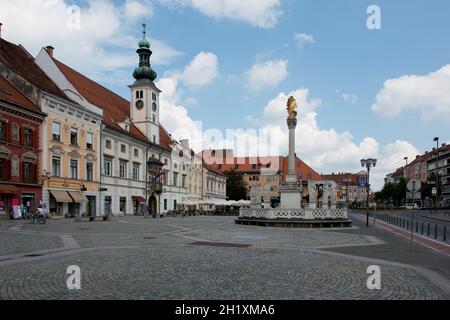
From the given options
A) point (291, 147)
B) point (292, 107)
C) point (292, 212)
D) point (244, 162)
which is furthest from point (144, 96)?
point (244, 162)

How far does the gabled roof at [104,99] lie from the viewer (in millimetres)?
48862

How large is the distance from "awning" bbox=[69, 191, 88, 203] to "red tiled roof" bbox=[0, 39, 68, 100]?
9769 millimetres

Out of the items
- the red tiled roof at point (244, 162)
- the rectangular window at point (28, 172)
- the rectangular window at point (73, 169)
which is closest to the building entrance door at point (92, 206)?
the rectangular window at point (73, 169)

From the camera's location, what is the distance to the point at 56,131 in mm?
39406

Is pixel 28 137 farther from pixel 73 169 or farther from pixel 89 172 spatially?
pixel 89 172

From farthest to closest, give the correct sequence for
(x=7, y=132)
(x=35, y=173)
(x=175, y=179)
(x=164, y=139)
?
1. (x=164, y=139)
2. (x=175, y=179)
3. (x=35, y=173)
4. (x=7, y=132)

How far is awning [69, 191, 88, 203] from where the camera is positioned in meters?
40.8

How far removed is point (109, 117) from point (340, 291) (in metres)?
48.7

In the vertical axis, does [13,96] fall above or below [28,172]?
above

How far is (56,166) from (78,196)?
4100 mm

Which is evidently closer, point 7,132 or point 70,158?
point 7,132
